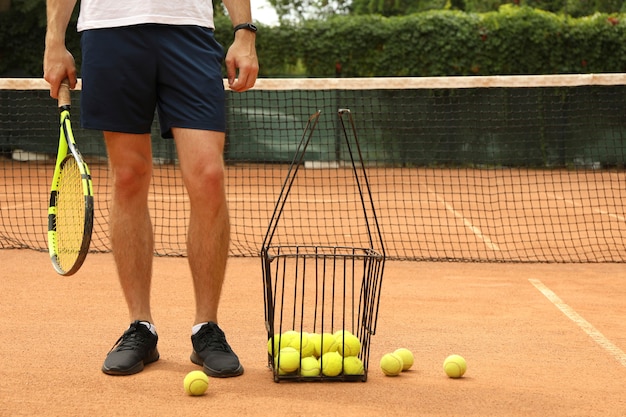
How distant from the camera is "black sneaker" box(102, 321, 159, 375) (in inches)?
134

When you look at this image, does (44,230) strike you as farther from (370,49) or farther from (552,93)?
(552,93)

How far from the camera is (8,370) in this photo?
A: 353cm

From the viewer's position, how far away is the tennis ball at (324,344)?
3.44 metres

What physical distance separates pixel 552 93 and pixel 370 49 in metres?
3.45

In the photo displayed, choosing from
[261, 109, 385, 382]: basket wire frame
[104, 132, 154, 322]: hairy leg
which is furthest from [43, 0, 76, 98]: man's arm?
[261, 109, 385, 382]: basket wire frame

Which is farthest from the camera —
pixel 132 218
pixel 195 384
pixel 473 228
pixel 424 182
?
pixel 424 182

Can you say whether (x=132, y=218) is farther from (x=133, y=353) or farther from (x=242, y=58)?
(x=242, y=58)

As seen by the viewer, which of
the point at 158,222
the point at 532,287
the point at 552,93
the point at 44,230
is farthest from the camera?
the point at 552,93

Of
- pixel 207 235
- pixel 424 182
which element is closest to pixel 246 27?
pixel 207 235

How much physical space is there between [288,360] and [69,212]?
1.00m

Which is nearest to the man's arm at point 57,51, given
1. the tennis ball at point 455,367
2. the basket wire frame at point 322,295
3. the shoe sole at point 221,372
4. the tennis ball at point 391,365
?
the basket wire frame at point 322,295

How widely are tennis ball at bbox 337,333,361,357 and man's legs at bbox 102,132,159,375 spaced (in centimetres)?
74

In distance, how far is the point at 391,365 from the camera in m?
3.45

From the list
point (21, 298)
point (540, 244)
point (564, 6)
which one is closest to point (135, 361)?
point (21, 298)
